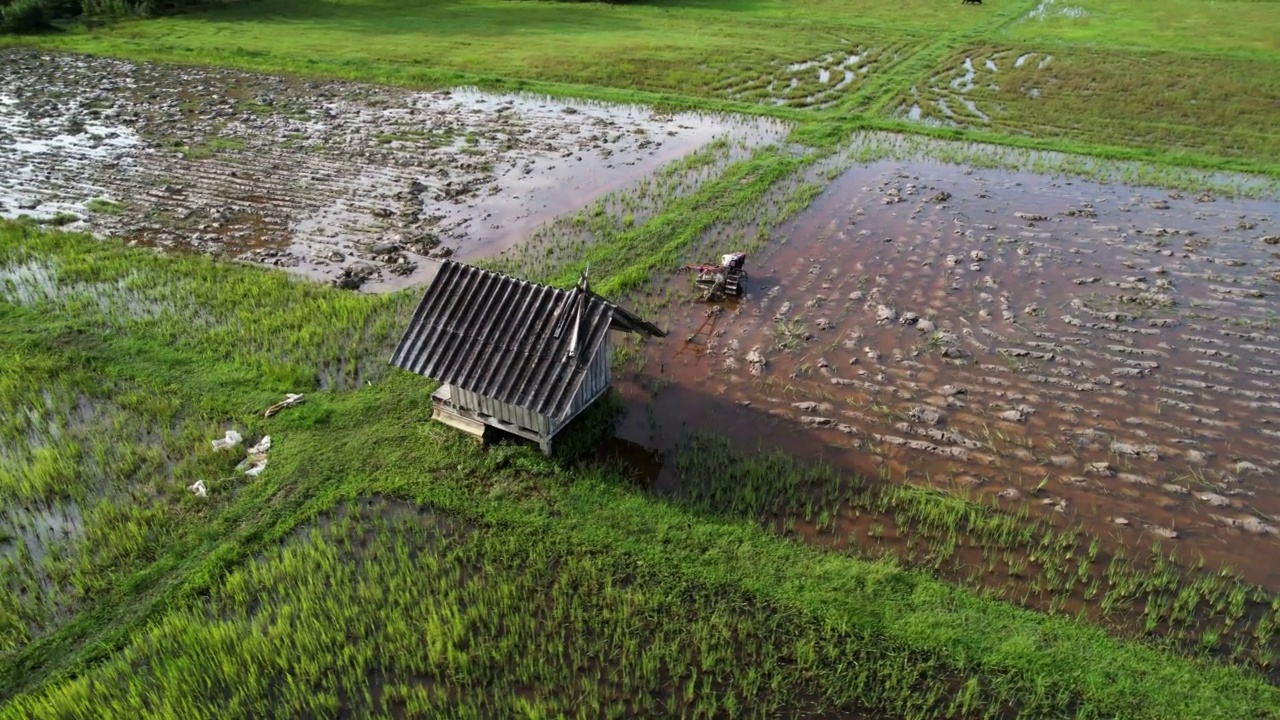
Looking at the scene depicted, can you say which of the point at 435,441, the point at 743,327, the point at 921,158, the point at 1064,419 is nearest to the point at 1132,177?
the point at 921,158

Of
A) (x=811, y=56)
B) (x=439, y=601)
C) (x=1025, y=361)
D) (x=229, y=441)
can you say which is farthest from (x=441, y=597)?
(x=811, y=56)

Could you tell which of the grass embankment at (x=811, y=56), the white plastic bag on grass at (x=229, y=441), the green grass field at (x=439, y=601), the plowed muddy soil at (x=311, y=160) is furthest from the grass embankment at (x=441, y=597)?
the grass embankment at (x=811, y=56)

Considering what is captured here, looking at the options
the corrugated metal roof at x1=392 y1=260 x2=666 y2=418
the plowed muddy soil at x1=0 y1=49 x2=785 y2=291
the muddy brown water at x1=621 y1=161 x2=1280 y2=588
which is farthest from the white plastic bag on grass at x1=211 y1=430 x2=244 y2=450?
the muddy brown water at x1=621 y1=161 x2=1280 y2=588

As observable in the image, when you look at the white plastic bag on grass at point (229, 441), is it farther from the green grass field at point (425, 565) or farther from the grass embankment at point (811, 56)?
the grass embankment at point (811, 56)

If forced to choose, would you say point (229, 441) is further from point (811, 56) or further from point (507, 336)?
point (811, 56)

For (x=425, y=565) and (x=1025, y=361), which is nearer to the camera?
(x=425, y=565)

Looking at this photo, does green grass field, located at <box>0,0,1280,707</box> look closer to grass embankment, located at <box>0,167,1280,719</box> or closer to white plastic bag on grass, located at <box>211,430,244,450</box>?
grass embankment, located at <box>0,167,1280,719</box>

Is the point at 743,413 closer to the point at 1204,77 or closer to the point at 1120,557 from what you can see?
the point at 1120,557
